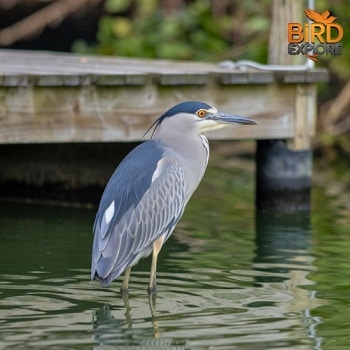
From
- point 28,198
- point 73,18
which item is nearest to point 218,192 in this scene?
point 28,198

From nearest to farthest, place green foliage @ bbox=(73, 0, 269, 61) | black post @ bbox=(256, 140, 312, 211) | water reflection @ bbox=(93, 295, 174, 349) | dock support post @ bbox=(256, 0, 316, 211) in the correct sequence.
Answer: water reflection @ bbox=(93, 295, 174, 349), dock support post @ bbox=(256, 0, 316, 211), black post @ bbox=(256, 140, 312, 211), green foliage @ bbox=(73, 0, 269, 61)

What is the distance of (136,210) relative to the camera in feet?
20.7

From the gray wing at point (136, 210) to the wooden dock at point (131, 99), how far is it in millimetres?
1591

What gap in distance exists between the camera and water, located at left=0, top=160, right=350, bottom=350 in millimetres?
5254

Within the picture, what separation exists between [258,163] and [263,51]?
3.42 metres

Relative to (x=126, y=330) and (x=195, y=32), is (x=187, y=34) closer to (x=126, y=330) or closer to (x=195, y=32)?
(x=195, y=32)

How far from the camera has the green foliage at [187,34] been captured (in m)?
12.5

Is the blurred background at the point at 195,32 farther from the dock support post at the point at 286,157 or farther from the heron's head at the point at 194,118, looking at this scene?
the heron's head at the point at 194,118

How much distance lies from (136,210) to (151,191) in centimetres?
15

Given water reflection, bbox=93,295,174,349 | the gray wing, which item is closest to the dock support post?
the gray wing

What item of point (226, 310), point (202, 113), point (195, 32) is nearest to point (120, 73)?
point (202, 113)

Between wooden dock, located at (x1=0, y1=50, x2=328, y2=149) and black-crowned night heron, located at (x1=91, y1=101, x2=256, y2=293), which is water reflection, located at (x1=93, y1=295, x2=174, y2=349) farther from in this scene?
wooden dock, located at (x1=0, y1=50, x2=328, y2=149)

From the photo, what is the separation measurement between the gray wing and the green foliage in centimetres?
589

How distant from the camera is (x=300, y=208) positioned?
8.87 metres
